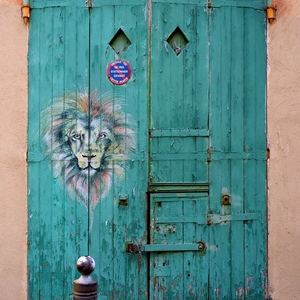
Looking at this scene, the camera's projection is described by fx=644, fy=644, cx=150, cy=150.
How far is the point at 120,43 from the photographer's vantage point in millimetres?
5738

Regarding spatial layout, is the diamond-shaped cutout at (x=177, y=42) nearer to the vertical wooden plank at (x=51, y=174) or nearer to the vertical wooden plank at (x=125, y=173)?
the vertical wooden plank at (x=125, y=173)

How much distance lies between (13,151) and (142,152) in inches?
44.5

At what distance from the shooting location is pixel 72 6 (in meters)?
5.69

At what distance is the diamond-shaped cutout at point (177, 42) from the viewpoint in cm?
575

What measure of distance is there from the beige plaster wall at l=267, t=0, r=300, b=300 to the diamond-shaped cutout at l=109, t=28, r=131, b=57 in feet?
4.26

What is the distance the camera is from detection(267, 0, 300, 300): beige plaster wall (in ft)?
19.0

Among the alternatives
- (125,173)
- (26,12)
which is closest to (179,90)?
(125,173)

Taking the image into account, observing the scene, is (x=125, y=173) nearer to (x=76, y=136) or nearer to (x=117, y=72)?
(x=76, y=136)

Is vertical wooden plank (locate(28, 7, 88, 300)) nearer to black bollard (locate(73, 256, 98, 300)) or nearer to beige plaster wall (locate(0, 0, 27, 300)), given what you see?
beige plaster wall (locate(0, 0, 27, 300))

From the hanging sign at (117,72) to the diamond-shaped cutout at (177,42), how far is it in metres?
0.46

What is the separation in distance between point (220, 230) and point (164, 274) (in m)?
0.63

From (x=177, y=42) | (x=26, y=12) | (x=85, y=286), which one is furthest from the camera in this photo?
(x=177, y=42)

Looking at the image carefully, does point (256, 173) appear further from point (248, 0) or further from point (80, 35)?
point (80, 35)

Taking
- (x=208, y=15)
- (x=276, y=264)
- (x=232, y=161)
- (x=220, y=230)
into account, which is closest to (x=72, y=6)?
(x=208, y=15)
